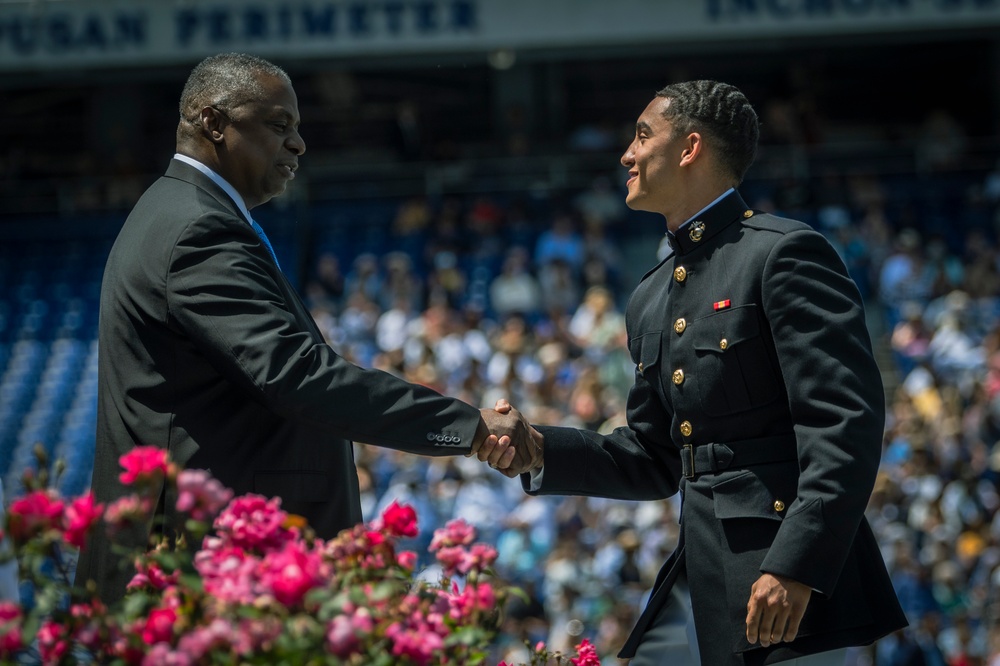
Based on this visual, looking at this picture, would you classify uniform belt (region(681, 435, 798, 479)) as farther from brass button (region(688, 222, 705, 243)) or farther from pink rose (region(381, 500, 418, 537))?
pink rose (region(381, 500, 418, 537))

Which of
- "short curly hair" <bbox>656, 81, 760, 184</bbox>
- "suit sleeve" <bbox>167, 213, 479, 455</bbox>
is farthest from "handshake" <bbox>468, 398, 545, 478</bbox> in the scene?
"short curly hair" <bbox>656, 81, 760, 184</bbox>

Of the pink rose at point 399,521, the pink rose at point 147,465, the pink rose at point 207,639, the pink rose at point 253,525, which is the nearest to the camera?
the pink rose at point 207,639

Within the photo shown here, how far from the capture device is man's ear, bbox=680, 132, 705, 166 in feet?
11.4

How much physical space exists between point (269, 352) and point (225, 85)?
838mm

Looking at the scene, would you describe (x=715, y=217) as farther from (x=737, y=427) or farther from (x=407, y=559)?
(x=407, y=559)

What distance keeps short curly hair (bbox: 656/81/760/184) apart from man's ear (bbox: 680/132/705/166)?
16mm

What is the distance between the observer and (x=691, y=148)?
3.48 m

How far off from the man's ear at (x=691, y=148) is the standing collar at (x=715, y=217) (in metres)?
0.14

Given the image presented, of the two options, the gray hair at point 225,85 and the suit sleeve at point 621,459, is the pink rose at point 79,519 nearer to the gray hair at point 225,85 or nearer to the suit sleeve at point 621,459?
the gray hair at point 225,85

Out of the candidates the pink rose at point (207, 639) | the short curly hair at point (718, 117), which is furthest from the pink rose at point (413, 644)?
the short curly hair at point (718, 117)

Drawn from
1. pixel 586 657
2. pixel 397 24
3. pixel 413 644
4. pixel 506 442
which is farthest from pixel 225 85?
pixel 397 24

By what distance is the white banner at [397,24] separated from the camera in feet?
52.5

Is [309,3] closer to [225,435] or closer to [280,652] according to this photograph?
[225,435]

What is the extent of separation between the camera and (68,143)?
19484mm
